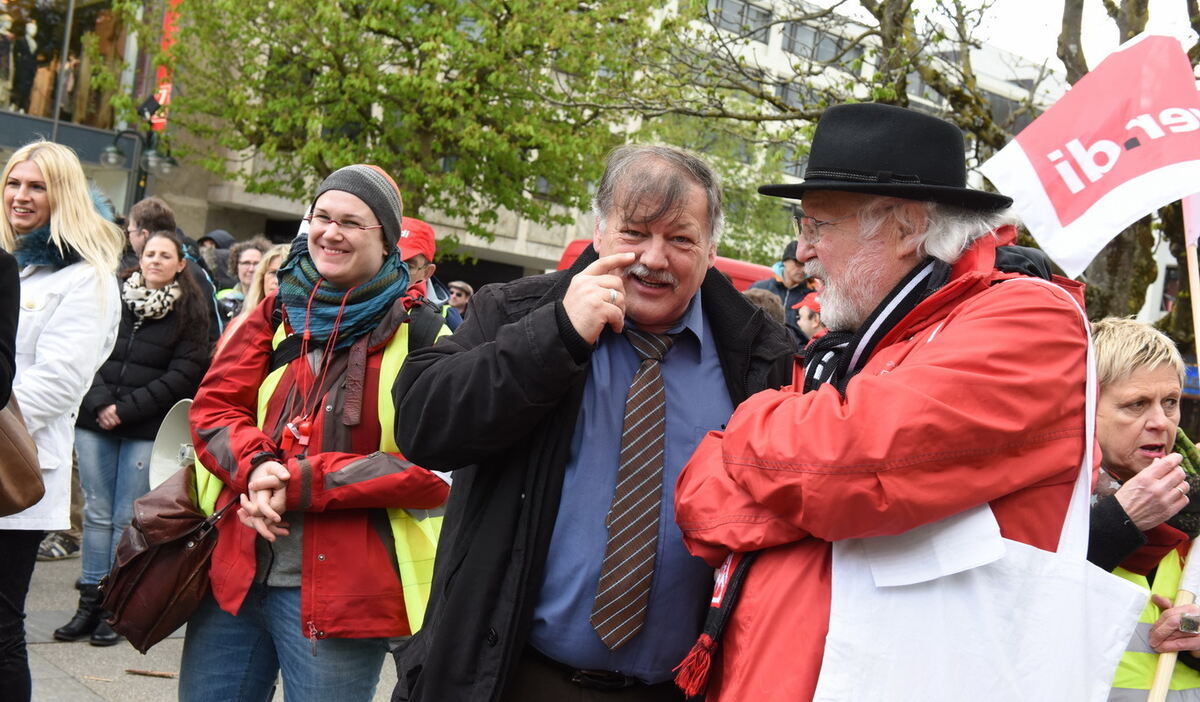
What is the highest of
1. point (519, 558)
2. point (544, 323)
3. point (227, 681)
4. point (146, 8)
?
point (146, 8)

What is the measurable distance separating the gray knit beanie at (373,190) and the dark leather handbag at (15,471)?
1.04 m

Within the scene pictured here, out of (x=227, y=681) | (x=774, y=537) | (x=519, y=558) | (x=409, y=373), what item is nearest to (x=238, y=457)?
(x=227, y=681)

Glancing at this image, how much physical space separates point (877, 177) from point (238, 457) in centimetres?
190

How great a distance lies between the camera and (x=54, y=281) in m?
4.29

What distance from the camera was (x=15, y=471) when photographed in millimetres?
3189

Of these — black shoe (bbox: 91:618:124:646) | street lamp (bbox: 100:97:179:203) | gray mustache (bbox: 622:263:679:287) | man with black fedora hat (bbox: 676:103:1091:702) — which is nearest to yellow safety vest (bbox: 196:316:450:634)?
gray mustache (bbox: 622:263:679:287)

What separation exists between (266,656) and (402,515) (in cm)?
57

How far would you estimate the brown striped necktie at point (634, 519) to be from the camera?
2.36m

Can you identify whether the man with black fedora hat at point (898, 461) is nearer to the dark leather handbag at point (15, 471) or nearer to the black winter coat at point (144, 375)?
the dark leather handbag at point (15, 471)

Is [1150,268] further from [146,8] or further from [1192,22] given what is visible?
[146,8]

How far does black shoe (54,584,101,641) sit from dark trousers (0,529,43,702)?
7.96ft

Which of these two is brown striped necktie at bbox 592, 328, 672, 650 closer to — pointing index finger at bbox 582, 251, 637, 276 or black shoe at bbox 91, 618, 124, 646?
pointing index finger at bbox 582, 251, 637, 276

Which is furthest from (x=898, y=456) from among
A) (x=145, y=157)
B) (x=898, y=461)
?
(x=145, y=157)

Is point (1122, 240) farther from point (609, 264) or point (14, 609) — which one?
point (14, 609)
